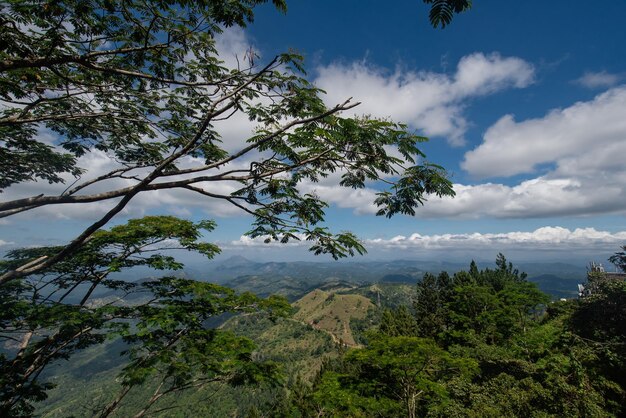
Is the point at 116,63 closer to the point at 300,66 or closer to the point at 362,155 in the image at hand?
the point at 300,66

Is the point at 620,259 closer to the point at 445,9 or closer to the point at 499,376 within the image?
the point at 499,376

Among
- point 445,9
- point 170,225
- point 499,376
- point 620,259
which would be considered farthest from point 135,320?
point 620,259

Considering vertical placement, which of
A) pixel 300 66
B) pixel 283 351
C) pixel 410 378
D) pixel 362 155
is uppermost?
pixel 300 66

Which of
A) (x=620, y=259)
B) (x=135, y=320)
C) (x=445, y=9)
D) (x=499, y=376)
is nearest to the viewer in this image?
(x=445, y=9)

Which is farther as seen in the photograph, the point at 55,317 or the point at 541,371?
the point at 541,371

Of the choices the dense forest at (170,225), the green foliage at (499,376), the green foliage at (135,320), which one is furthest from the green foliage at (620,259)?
the green foliage at (135,320)

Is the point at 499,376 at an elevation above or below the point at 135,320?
below

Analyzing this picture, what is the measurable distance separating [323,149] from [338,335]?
542ft

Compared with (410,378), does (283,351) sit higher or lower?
lower

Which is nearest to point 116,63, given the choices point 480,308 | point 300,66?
point 300,66

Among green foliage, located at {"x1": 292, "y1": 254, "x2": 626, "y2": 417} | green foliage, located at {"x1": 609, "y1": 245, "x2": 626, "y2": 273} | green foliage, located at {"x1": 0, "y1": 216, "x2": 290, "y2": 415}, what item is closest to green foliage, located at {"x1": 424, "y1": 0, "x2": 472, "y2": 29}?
green foliage, located at {"x1": 0, "y1": 216, "x2": 290, "y2": 415}

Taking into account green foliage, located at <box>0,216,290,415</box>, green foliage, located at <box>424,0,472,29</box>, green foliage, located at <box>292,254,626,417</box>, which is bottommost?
green foliage, located at <box>292,254,626,417</box>

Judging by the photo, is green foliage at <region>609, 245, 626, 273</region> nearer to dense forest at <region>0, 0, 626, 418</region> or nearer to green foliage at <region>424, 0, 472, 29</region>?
dense forest at <region>0, 0, 626, 418</region>

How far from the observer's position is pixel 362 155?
6.60 metres
